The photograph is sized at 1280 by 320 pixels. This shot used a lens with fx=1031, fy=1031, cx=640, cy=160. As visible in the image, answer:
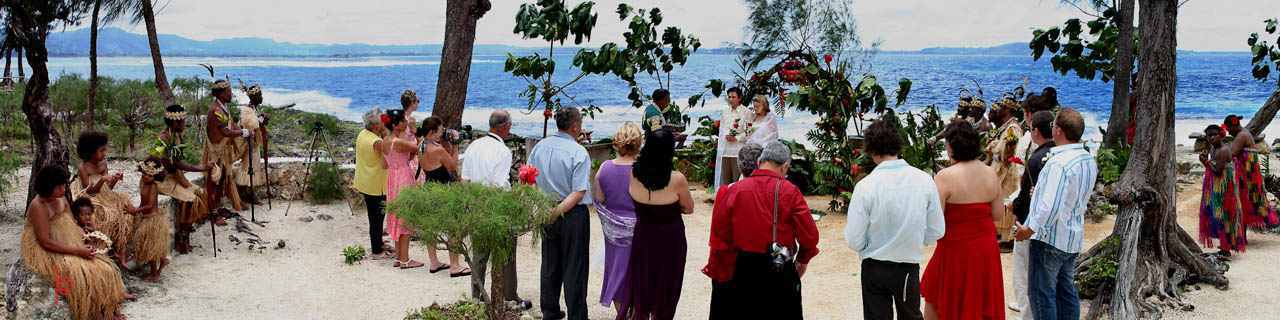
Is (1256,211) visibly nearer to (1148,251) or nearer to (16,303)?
(1148,251)

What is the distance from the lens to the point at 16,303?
17.8 ft

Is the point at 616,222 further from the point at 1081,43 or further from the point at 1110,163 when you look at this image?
the point at 1081,43

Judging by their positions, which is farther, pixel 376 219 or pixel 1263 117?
pixel 1263 117

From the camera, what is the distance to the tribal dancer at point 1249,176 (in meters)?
7.71

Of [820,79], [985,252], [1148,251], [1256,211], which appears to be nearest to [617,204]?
[985,252]

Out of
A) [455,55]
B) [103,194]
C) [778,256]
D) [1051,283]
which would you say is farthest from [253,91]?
[1051,283]

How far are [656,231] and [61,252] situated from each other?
10.4 ft

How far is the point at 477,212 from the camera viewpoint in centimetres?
501

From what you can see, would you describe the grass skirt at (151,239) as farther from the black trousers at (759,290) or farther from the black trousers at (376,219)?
the black trousers at (759,290)

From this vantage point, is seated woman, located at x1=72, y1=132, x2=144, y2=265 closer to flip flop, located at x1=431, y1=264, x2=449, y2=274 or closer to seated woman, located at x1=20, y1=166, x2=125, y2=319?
seated woman, located at x1=20, y1=166, x2=125, y2=319

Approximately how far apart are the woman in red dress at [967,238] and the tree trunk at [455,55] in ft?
21.0

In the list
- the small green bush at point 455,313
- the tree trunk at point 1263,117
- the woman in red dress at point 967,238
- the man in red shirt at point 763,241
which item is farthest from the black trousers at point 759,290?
the tree trunk at point 1263,117

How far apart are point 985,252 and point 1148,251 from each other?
2.32 m

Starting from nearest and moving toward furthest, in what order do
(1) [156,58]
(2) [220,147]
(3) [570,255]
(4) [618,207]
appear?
(4) [618,207], (3) [570,255], (2) [220,147], (1) [156,58]
